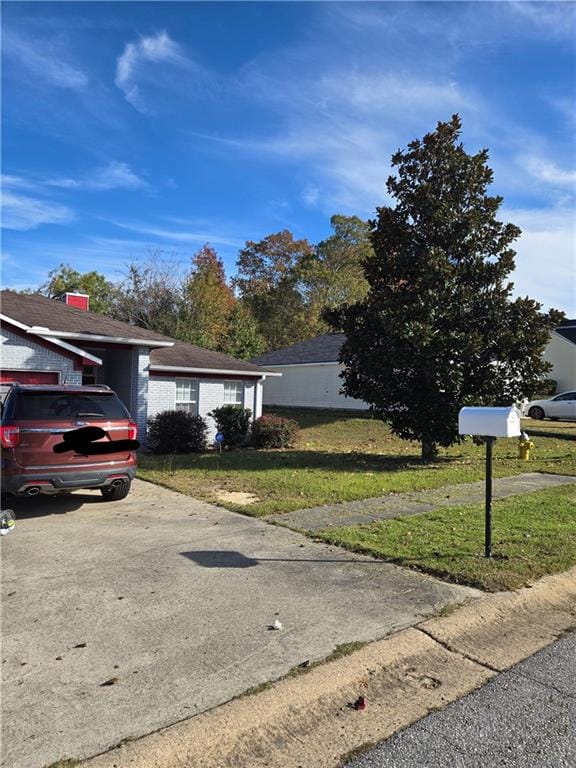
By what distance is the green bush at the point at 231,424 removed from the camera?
56.6ft

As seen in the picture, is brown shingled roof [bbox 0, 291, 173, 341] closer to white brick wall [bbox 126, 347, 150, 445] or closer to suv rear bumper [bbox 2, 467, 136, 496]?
white brick wall [bbox 126, 347, 150, 445]

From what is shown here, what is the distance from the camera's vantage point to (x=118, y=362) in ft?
57.7

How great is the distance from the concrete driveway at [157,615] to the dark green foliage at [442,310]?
6.59m

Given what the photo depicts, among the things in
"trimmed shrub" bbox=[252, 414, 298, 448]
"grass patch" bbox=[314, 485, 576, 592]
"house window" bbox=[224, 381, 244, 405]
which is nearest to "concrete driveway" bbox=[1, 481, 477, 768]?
"grass patch" bbox=[314, 485, 576, 592]

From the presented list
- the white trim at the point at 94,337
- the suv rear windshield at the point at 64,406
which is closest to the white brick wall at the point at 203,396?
the white trim at the point at 94,337

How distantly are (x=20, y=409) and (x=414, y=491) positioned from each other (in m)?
6.18

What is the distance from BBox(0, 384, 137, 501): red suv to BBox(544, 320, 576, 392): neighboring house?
107 feet

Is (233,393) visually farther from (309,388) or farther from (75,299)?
(309,388)

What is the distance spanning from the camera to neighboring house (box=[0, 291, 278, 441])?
13.5 meters

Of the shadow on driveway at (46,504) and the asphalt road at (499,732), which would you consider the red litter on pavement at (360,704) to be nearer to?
the asphalt road at (499,732)

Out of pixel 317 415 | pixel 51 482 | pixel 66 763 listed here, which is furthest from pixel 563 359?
pixel 66 763

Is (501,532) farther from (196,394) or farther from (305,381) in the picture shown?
(305,381)

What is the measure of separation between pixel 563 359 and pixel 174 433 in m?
28.5

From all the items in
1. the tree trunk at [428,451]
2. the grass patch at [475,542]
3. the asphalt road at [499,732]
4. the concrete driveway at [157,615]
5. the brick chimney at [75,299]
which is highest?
the brick chimney at [75,299]
